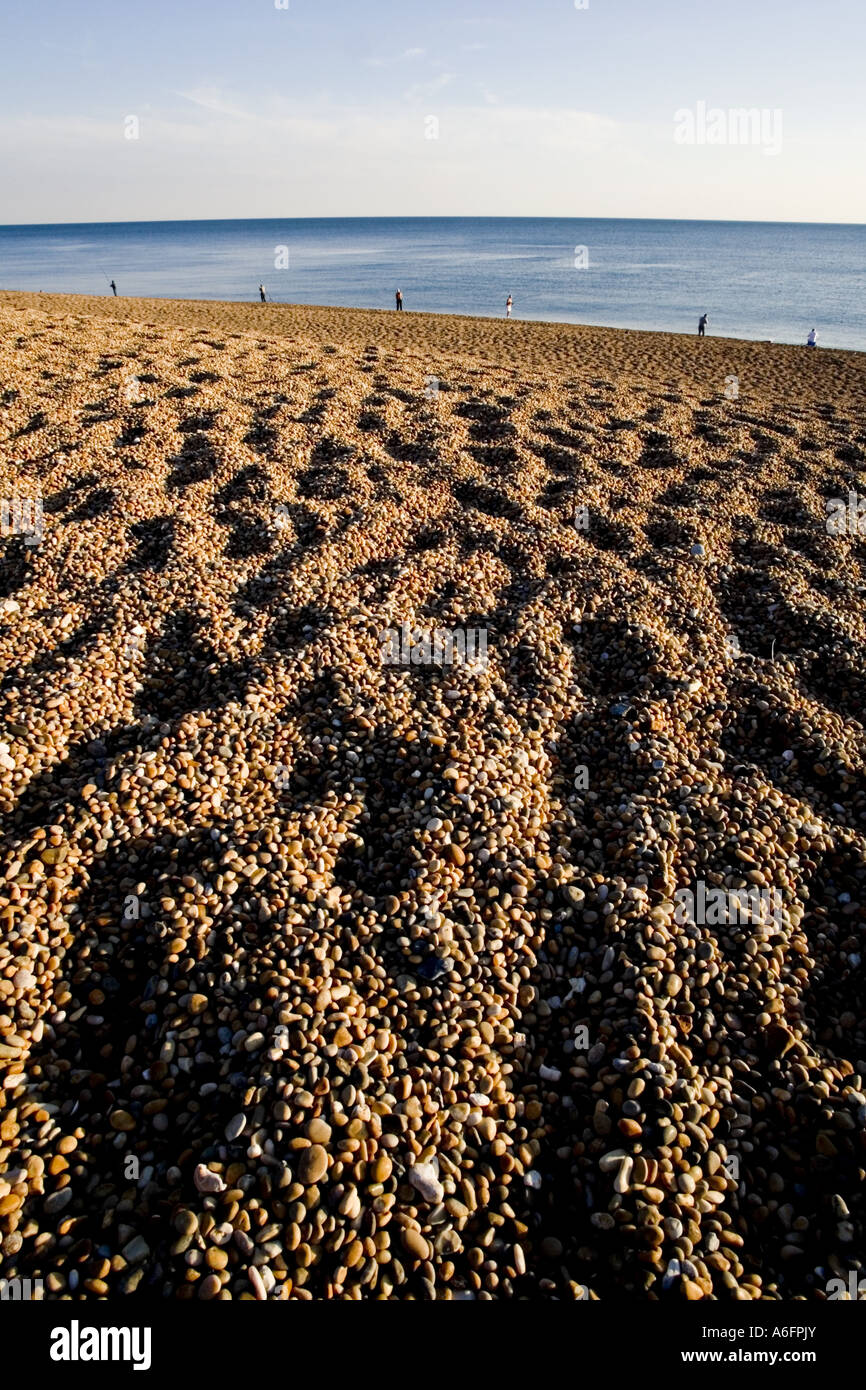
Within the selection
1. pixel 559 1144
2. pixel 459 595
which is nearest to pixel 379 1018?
pixel 559 1144

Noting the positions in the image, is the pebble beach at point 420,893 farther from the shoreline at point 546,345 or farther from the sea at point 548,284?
the sea at point 548,284

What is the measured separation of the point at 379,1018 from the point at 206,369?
642 inches

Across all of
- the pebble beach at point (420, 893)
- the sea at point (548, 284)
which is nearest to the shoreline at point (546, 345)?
the sea at point (548, 284)

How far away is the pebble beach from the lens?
3.64 meters

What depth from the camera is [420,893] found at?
5.14m

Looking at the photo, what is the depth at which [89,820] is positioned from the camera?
17.8 feet

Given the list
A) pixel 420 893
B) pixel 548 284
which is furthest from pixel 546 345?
pixel 548 284

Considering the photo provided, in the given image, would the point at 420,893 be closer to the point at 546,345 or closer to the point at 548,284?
the point at 546,345

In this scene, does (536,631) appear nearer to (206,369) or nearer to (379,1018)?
(379,1018)

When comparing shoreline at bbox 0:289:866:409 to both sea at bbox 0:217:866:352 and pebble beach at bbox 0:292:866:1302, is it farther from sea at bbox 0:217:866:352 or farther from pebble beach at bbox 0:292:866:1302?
pebble beach at bbox 0:292:866:1302

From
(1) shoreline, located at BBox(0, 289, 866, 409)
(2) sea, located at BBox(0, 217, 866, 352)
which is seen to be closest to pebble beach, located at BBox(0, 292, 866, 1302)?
(1) shoreline, located at BBox(0, 289, 866, 409)

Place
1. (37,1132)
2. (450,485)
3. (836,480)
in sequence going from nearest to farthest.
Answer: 1. (37,1132)
2. (450,485)
3. (836,480)

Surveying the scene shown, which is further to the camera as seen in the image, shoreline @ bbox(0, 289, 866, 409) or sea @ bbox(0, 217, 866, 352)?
sea @ bbox(0, 217, 866, 352)

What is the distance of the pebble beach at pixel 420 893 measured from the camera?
364 cm
